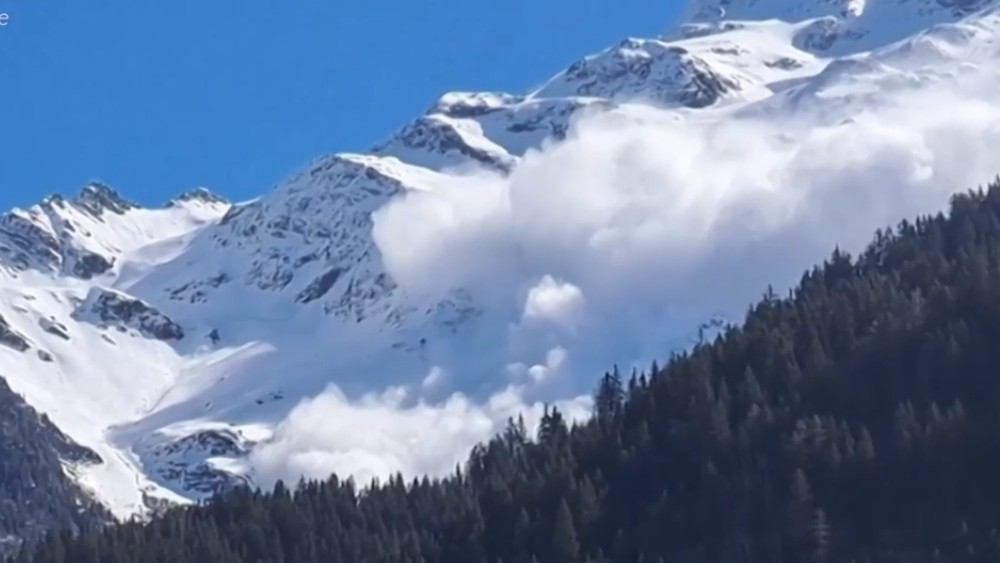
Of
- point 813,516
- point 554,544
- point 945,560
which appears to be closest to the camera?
point 945,560

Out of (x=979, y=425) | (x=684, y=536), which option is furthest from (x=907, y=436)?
(x=684, y=536)

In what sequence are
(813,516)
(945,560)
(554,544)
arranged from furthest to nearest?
(554,544), (813,516), (945,560)

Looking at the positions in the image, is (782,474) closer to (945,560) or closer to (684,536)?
(684,536)

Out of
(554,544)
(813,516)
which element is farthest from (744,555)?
(554,544)

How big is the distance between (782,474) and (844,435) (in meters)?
5.54

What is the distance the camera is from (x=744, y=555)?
183500 millimetres

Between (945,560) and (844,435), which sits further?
(844,435)

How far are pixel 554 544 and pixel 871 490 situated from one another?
78.4ft

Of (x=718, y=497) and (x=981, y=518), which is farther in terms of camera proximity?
(x=718, y=497)

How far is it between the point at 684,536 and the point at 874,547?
52.2ft

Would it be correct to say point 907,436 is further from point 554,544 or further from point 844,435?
point 554,544

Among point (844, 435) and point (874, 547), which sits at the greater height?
point (844, 435)

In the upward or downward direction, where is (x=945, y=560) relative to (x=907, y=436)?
downward

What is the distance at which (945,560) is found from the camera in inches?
6860
